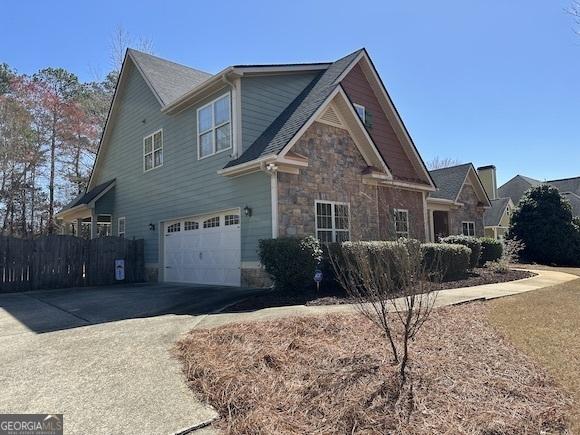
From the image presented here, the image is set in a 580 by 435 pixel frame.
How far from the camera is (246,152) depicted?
40.6ft

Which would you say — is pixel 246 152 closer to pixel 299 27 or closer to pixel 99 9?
pixel 299 27

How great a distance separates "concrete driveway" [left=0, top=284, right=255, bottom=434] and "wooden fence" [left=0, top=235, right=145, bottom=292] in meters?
4.49

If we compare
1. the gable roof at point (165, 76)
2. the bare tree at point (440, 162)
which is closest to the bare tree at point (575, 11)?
the gable roof at point (165, 76)

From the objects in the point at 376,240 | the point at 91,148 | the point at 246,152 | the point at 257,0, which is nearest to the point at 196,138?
the point at 246,152

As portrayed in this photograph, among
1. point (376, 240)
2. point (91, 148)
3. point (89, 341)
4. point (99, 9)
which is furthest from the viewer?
point (91, 148)

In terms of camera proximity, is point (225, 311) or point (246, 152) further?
point (246, 152)

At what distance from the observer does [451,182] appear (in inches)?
866

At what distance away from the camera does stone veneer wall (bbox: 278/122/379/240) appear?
11.7 metres

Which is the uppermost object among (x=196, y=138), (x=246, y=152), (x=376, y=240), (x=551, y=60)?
(x=551, y=60)

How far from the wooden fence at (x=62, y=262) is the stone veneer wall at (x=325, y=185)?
7.75 meters

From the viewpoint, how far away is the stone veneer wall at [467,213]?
20.8 m

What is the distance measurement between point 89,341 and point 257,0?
9.70m

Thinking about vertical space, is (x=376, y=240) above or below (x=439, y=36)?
below

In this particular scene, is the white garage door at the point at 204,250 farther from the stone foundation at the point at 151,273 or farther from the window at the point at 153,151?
the window at the point at 153,151
